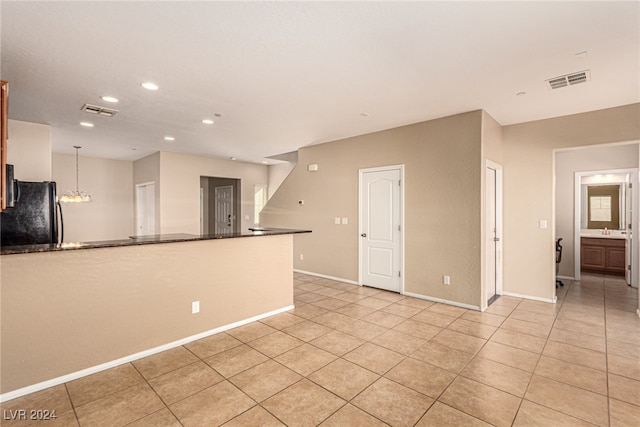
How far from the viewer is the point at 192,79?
120 inches

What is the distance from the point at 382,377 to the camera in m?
2.50

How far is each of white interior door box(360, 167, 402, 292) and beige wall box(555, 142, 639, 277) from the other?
3.38 metres

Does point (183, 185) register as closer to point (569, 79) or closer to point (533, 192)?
point (533, 192)

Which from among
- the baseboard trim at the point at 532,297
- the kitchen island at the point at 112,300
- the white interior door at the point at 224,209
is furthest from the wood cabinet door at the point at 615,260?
the white interior door at the point at 224,209

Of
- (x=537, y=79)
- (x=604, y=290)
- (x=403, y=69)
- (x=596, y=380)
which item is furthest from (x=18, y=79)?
(x=604, y=290)

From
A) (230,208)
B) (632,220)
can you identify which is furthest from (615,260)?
(230,208)

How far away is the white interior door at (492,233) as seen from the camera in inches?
172

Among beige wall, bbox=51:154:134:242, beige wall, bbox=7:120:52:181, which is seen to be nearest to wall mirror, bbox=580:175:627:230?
beige wall, bbox=7:120:52:181

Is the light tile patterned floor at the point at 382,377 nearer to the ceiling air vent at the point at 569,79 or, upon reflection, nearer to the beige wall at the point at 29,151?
the ceiling air vent at the point at 569,79

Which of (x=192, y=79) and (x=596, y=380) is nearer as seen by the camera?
(x=596, y=380)

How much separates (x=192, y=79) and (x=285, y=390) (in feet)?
9.82

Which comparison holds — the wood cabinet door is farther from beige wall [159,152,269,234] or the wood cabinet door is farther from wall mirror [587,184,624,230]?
beige wall [159,152,269,234]

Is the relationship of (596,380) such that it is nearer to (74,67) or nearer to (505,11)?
(505,11)

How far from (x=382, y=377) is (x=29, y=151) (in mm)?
5443
